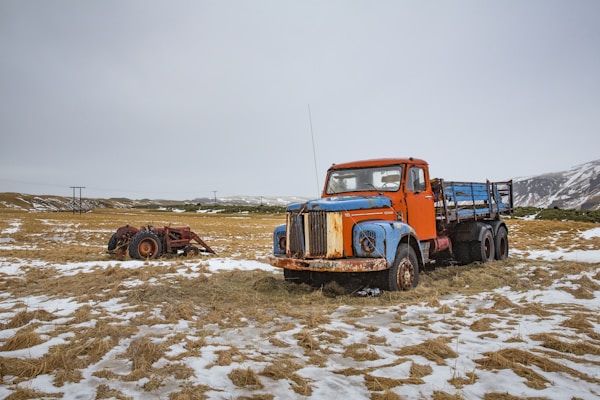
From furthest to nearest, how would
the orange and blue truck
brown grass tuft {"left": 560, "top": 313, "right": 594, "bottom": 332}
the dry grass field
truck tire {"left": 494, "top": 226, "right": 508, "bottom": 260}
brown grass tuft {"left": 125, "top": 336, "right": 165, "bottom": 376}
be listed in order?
truck tire {"left": 494, "top": 226, "right": 508, "bottom": 260}, the orange and blue truck, brown grass tuft {"left": 560, "top": 313, "right": 594, "bottom": 332}, brown grass tuft {"left": 125, "top": 336, "right": 165, "bottom": 376}, the dry grass field

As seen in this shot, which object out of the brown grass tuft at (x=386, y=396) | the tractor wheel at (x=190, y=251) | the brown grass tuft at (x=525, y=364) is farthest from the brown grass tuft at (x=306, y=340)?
the tractor wheel at (x=190, y=251)

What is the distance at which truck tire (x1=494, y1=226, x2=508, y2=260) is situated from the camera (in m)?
12.9

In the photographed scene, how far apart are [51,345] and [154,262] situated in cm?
796

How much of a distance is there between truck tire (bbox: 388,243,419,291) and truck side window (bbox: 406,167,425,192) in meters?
1.48

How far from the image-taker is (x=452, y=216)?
1073cm

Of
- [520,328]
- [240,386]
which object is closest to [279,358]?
[240,386]

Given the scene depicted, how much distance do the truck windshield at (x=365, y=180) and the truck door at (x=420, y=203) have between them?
12.3 inches

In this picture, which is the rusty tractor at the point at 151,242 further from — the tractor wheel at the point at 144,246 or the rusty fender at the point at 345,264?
the rusty fender at the point at 345,264

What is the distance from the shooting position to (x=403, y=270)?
814cm

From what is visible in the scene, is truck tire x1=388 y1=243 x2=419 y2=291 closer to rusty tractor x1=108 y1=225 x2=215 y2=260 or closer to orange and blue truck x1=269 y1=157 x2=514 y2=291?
orange and blue truck x1=269 y1=157 x2=514 y2=291

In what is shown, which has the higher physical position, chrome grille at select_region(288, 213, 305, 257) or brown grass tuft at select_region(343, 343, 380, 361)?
chrome grille at select_region(288, 213, 305, 257)

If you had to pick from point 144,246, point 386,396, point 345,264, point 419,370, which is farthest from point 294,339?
point 144,246

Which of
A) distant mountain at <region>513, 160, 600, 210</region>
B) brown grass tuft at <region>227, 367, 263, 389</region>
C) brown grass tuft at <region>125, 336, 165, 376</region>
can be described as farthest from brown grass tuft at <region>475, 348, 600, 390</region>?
distant mountain at <region>513, 160, 600, 210</region>

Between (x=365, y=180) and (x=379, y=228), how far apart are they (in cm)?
194
